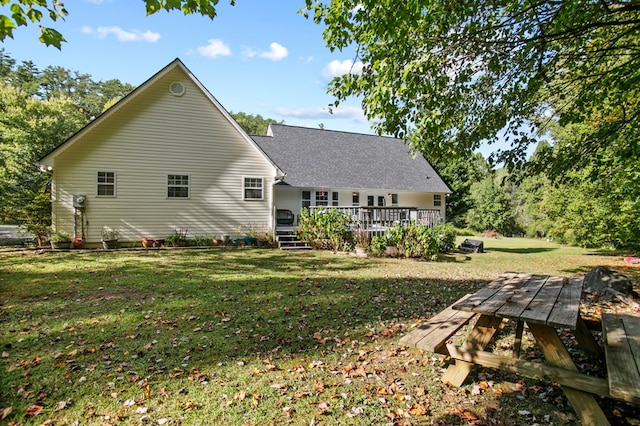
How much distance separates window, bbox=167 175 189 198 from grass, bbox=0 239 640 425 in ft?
24.5

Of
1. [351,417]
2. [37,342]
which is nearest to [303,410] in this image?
[351,417]

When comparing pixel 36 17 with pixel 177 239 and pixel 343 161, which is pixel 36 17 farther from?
pixel 343 161

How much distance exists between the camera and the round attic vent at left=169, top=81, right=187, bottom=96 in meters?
15.0

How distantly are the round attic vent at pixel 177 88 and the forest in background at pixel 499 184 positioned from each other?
6922 mm

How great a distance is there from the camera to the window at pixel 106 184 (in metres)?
14.2

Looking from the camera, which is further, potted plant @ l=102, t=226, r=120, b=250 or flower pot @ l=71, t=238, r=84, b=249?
potted plant @ l=102, t=226, r=120, b=250

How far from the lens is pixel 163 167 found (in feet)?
49.3

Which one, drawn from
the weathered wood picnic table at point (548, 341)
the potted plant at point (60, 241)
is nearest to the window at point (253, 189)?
the potted plant at point (60, 241)

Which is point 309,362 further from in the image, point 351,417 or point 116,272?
point 116,272

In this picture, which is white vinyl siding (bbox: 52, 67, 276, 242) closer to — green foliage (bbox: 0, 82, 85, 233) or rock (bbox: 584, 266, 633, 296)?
green foliage (bbox: 0, 82, 85, 233)

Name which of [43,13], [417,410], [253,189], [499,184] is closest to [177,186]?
[253,189]

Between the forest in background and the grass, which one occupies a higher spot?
the forest in background

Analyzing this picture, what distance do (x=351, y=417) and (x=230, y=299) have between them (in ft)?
13.4

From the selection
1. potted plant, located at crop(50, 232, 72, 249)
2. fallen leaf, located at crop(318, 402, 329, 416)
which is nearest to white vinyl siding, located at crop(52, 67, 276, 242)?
potted plant, located at crop(50, 232, 72, 249)
